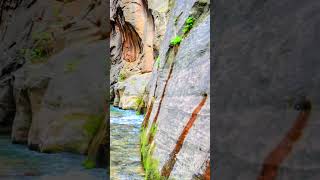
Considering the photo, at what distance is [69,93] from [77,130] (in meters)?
1.45

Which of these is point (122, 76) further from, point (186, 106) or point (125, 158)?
point (186, 106)

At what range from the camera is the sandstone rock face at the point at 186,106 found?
15.9 feet

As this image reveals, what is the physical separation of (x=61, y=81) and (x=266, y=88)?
8225 millimetres

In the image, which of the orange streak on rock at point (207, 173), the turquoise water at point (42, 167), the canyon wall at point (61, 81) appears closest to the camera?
the orange streak on rock at point (207, 173)

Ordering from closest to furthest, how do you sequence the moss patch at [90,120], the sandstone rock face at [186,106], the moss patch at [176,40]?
1. the sandstone rock face at [186,106]
2. the moss patch at [176,40]
3. the moss patch at [90,120]

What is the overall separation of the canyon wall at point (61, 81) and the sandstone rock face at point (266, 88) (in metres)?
4.16

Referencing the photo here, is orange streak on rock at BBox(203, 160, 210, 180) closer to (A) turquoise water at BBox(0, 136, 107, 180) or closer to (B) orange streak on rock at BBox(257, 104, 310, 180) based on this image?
(B) orange streak on rock at BBox(257, 104, 310, 180)

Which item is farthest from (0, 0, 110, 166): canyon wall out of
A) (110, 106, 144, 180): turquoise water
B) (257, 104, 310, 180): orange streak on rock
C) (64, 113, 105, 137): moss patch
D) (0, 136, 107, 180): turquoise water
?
(257, 104, 310, 180): orange streak on rock

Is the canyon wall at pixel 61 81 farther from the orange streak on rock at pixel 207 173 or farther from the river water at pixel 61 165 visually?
the orange streak on rock at pixel 207 173

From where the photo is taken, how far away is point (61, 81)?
10.7 metres

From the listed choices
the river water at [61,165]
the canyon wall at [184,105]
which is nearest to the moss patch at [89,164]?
the river water at [61,165]

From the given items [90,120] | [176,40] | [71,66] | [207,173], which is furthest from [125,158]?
[207,173]

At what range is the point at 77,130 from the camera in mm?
9344

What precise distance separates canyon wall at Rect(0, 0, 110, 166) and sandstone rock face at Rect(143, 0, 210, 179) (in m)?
1.85
